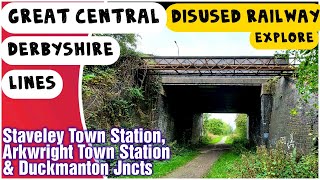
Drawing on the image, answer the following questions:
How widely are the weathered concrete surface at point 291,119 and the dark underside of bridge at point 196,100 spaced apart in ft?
7.81

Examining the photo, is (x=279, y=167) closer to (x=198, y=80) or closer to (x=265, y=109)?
(x=198, y=80)

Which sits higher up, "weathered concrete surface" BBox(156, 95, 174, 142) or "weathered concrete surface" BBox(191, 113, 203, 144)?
"weathered concrete surface" BBox(156, 95, 174, 142)

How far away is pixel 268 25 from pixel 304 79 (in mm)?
2386

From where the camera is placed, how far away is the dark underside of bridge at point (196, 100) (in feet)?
67.2

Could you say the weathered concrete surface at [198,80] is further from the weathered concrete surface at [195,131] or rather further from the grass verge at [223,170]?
the weathered concrete surface at [195,131]

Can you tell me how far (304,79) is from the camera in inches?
269

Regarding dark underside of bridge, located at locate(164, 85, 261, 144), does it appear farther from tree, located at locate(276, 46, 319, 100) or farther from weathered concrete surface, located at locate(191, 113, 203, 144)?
tree, located at locate(276, 46, 319, 100)

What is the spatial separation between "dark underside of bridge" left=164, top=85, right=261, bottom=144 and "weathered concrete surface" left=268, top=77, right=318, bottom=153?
2.38 m

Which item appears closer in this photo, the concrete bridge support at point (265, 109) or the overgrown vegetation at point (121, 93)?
the overgrown vegetation at point (121, 93)

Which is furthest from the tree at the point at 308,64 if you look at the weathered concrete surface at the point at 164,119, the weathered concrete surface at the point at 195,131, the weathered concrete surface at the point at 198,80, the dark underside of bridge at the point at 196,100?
the weathered concrete surface at the point at 195,131

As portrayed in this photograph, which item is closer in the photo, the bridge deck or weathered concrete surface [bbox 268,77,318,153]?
weathered concrete surface [bbox 268,77,318,153]

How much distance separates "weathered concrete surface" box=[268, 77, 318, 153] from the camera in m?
11.4

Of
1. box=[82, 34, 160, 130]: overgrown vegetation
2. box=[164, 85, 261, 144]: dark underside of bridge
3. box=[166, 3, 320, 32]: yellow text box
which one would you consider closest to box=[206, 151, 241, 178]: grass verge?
box=[82, 34, 160, 130]: overgrown vegetation

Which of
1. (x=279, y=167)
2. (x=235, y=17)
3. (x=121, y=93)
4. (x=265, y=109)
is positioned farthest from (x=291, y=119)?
(x=235, y=17)
